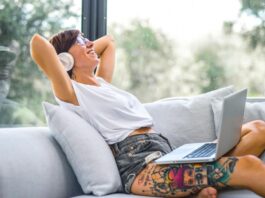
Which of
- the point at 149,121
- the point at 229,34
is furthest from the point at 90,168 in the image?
the point at 229,34

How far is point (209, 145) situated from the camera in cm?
185

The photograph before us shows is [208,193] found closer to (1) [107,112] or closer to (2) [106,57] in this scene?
(1) [107,112]

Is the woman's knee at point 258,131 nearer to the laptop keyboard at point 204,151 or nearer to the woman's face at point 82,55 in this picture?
the laptop keyboard at point 204,151

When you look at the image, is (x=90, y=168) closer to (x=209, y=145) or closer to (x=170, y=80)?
(x=209, y=145)

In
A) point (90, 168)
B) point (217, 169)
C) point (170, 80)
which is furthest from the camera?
point (170, 80)

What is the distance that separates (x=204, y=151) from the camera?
1.72 meters

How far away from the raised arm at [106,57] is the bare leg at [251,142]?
0.77 meters

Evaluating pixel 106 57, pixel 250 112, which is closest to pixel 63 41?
pixel 106 57

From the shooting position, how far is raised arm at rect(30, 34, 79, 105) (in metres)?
1.88

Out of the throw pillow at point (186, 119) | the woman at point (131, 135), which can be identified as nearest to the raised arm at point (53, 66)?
the woman at point (131, 135)

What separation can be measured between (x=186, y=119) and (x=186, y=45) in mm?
827

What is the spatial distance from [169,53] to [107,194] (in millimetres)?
1440

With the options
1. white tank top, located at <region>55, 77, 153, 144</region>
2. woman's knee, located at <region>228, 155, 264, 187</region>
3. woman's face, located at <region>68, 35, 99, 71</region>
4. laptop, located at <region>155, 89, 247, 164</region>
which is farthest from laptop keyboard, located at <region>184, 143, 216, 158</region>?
woman's face, located at <region>68, 35, 99, 71</region>

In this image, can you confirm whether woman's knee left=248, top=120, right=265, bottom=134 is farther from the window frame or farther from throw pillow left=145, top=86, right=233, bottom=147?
the window frame
